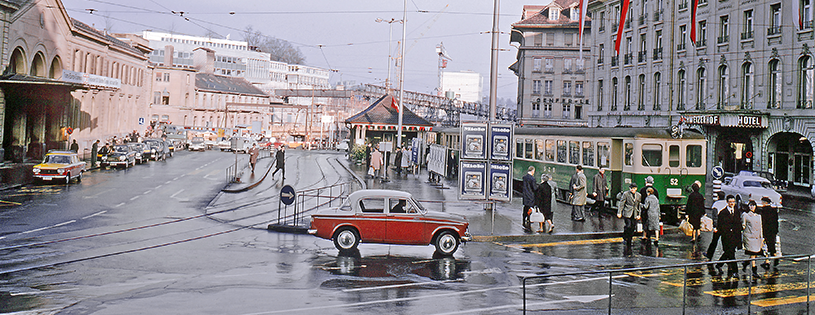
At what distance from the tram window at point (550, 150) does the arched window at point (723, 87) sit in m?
19.5

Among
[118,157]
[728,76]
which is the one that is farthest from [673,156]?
[118,157]

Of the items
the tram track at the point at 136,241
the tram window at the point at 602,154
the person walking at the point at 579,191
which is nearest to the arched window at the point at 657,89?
the tram window at the point at 602,154

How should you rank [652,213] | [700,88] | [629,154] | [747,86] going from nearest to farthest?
[652,213], [629,154], [747,86], [700,88]

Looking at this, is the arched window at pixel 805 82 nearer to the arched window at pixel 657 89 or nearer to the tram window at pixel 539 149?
the arched window at pixel 657 89

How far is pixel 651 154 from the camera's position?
21500 mm

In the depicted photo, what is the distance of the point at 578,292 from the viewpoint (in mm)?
10969

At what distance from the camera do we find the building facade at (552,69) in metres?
78.8

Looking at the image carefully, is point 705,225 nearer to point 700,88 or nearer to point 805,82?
point 805,82

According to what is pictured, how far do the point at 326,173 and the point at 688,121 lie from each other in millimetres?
24003

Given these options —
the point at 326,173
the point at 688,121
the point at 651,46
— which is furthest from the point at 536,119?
the point at 326,173

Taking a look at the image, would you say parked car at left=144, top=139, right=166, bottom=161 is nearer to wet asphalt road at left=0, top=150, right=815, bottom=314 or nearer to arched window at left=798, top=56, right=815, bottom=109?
wet asphalt road at left=0, top=150, right=815, bottom=314

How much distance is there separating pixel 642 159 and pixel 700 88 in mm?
24997

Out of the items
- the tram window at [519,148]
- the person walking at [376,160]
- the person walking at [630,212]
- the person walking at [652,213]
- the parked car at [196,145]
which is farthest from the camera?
the parked car at [196,145]

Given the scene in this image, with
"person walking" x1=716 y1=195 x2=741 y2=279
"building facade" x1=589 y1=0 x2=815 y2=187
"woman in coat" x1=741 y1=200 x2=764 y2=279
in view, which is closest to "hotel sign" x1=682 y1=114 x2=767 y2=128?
"building facade" x1=589 y1=0 x2=815 y2=187
